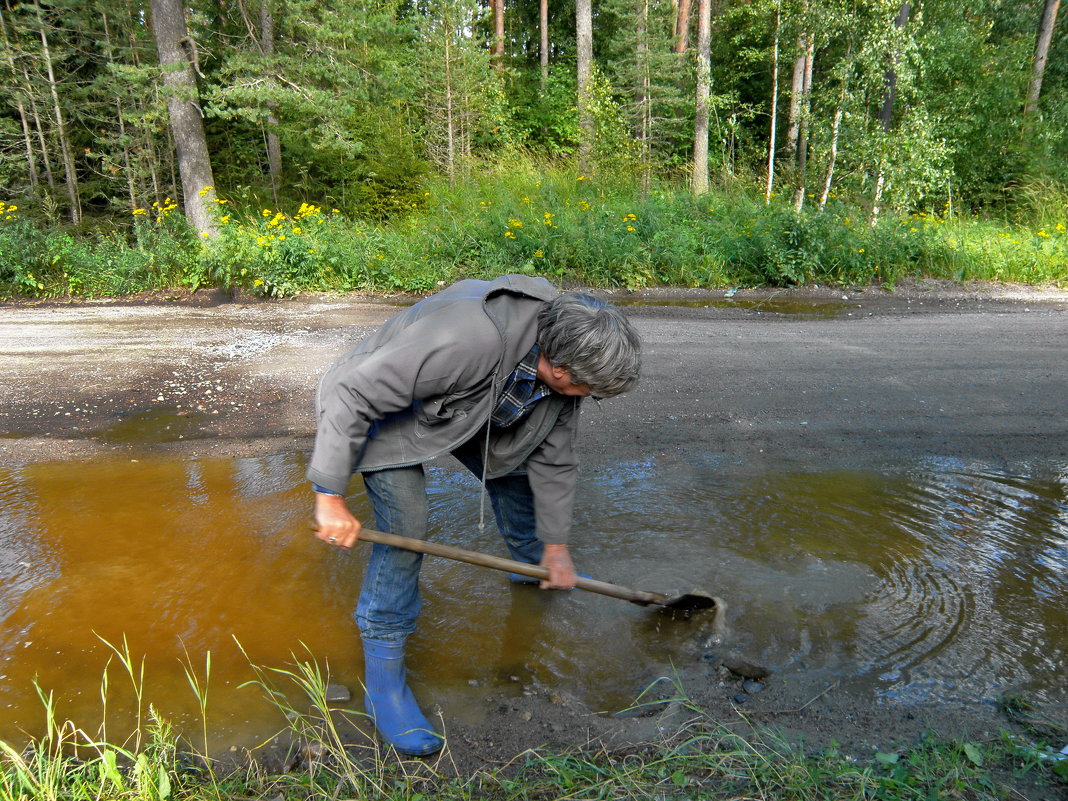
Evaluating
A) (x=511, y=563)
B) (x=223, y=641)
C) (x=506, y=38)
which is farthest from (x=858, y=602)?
(x=506, y=38)

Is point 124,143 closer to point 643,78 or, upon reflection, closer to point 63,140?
point 63,140

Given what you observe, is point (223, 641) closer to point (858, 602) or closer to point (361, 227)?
point (858, 602)

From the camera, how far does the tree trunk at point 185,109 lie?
10453 millimetres

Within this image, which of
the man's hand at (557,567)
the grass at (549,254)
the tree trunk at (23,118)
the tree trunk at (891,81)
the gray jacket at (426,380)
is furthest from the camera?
the tree trunk at (23,118)

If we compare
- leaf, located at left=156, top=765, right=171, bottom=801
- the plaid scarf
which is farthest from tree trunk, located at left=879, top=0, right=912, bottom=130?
leaf, located at left=156, top=765, right=171, bottom=801

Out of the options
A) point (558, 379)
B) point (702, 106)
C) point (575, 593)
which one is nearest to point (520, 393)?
point (558, 379)

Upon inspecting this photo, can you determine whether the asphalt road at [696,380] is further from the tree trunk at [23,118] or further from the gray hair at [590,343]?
the tree trunk at [23,118]

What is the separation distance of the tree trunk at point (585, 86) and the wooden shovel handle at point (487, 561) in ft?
Result: 35.8

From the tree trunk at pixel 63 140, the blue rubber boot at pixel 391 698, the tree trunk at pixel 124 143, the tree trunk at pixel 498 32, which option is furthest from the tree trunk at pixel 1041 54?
the tree trunk at pixel 63 140

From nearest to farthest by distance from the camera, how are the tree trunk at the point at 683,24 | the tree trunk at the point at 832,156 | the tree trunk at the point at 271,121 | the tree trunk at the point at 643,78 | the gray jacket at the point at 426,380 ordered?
the gray jacket at the point at 426,380, the tree trunk at the point at 832,156, the tree trunk at the point at 271,121, the tree trunk at the point at 643,78, the tree trunk at the point at 683,24

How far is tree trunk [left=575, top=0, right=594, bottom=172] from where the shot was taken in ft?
42.8

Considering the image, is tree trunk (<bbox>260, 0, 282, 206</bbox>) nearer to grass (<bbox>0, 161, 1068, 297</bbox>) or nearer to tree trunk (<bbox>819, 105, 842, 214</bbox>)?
grass (<bbox>0, 161, 1068, 297</bbox>)

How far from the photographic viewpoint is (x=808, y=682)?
2699 mm

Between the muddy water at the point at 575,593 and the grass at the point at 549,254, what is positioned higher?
the grass at the point at 549,254
